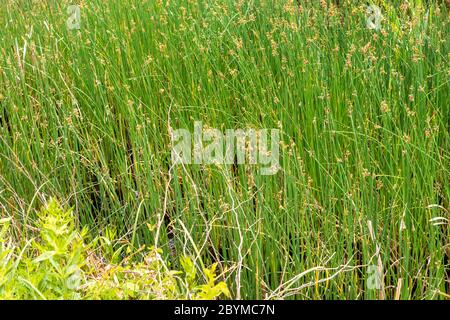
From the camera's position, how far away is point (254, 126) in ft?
9.22

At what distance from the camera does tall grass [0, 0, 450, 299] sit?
2393 millimetres

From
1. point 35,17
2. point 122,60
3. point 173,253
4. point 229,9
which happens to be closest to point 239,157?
point 173,253

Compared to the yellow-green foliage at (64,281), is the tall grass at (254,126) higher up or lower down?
higher up

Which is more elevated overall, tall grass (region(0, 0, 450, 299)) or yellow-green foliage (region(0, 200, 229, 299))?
tall grass (region(0, 0, 450, 299))

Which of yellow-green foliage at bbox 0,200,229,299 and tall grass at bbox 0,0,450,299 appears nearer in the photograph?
yellow-green foliage at bbox 0,200,229,299

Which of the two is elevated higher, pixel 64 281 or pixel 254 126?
pixel 254 126

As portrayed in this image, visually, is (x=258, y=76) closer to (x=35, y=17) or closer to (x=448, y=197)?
(x=448, y=197)

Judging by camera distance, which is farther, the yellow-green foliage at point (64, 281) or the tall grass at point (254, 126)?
A: the tall grass at point (254, 126)

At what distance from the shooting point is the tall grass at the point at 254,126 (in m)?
2.39

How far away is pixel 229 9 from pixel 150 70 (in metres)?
0.65

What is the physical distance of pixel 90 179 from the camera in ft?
9.89

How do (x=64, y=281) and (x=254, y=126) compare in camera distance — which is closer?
(x=64, y=281)
